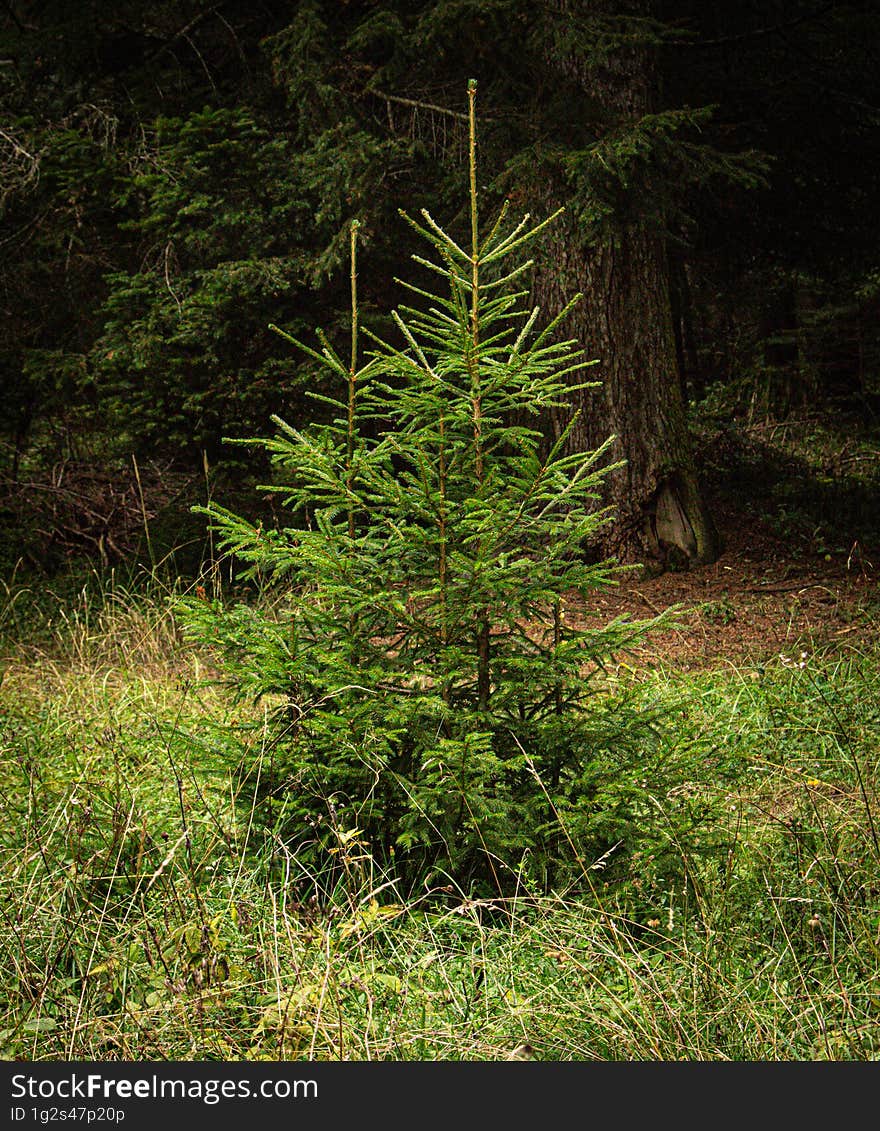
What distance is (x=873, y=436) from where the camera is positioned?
1295 cm

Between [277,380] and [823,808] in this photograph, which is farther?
[277,380]

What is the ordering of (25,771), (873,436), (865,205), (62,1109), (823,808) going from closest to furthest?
(62,1109)
(823,808)
(25,771)
(865,205)
(873,436)

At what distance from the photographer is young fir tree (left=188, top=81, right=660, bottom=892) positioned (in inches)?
123

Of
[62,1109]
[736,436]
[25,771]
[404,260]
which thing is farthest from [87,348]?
[62,1109]

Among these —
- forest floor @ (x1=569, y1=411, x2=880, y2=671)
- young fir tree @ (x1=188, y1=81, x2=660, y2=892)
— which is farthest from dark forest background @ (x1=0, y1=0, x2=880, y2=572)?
young fir tree @ (x1=188, y1=81, x2=660, y2=892)

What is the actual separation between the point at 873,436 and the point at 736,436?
252cm

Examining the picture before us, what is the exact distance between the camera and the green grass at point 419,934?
250cm

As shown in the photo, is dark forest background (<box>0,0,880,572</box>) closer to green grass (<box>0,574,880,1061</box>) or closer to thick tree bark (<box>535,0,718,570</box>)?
thick tree bark (<box>535,0,718,570</box>)

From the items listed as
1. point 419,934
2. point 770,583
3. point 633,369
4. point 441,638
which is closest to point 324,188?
point 633,369

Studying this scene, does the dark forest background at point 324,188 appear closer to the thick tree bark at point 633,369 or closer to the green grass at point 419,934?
the thick tree bark at point 633,369

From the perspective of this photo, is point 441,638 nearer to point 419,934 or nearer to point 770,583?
point 419,934

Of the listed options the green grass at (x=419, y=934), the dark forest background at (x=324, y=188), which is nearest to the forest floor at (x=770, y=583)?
the dark forest background at (x=324, y=188)

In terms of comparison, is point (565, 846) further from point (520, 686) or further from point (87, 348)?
point (87, 348)

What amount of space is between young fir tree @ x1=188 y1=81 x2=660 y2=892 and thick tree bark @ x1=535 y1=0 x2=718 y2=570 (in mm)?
4240
